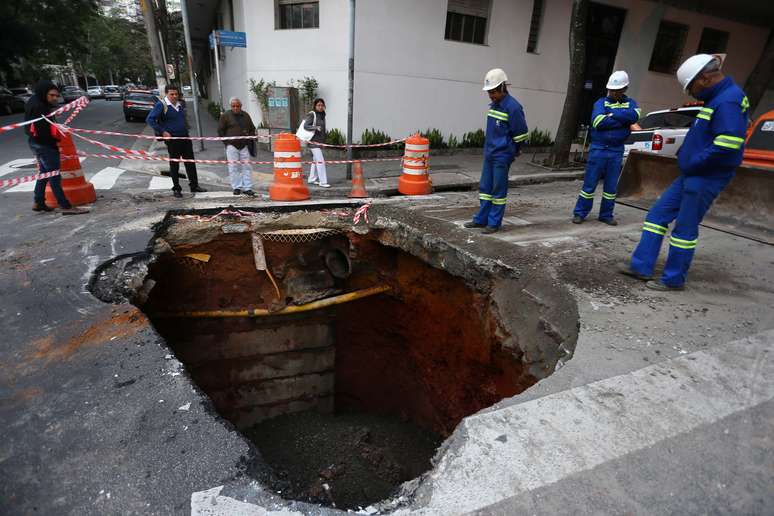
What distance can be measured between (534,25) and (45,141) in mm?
13127

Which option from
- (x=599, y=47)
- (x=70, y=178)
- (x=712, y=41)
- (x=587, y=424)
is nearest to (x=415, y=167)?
(x=70, y=178)

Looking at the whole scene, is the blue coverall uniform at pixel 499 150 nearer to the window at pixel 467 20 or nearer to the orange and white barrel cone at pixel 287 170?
the orange and white barrel cone at pixel 287 170

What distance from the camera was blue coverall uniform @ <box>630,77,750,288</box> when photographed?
3521 millimetres

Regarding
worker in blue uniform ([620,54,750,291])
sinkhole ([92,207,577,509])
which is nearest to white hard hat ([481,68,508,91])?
worker in blue uniform ([620,54,750,291])

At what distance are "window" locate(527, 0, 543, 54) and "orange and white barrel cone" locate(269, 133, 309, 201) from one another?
9749mm

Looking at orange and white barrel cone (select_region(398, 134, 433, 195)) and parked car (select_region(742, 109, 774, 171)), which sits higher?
parked car (select_region(742, 109, 774, 171))

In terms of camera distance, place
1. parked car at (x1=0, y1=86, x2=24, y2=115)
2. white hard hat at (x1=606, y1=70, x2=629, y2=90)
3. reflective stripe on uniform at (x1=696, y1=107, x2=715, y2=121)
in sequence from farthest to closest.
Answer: parked car at (x1=0, y1=86, x2=24, y2=115), white hard hat at (x1=606, y1=70, x2=629, y2=90), reflective stripe on uniform at (x1=696, y1=107, x2=715, y2=121)

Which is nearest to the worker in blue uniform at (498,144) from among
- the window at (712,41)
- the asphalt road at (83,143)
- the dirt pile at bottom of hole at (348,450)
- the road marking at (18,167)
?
the dirt pile at bottom of hole at (348,450)

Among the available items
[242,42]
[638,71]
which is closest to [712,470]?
[242,42]

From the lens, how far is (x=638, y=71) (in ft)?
51.0

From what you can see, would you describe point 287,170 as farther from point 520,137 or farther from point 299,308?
point 520,137

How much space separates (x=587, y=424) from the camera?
2348 mm

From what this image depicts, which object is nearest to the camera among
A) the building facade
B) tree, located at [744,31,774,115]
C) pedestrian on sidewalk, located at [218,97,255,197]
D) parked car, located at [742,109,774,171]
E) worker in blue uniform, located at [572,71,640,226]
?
worker in blue uniform, located at [572,71,640,226]

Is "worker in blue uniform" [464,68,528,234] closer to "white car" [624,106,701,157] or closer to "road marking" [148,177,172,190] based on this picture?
"white car" [624,106,701,157]
